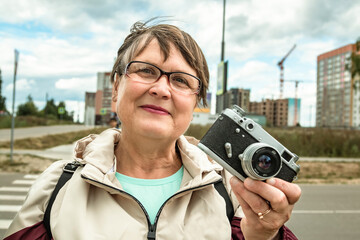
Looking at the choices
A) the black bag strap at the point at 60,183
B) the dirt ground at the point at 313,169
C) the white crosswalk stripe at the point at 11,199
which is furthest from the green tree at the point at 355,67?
the black bag strap at the point at 60,183

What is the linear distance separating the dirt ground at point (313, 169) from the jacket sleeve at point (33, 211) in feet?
26.9

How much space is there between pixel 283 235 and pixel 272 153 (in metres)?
0.36

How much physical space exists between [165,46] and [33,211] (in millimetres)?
906

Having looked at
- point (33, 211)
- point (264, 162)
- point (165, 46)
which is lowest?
point (33, 211)

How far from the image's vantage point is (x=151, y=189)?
1.50 meters

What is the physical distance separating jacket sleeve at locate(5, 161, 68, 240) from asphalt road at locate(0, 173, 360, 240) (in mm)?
3489

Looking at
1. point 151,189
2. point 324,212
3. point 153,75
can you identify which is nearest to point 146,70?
point 153,75

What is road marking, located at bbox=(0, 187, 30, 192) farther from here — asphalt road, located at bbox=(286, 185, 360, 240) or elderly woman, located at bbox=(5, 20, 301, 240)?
elderly woman, located at bbox=(5, 20, 301, 240)

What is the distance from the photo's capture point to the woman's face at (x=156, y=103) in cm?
141

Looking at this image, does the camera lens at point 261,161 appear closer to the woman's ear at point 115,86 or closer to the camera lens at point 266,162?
the camera lens at point 266,162

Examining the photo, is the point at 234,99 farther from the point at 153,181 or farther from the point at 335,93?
the point at 335,93

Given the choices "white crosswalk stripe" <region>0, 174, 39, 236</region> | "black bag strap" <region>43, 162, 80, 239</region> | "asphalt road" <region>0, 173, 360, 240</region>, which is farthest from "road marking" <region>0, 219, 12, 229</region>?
"black bag strap" <region>43, 162, 80, 239</region>

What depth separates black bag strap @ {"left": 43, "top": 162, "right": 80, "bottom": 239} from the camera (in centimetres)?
130

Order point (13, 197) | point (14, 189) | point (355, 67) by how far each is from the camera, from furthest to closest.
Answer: point (355, 67) < point (14, 189) < point (13, 197)
